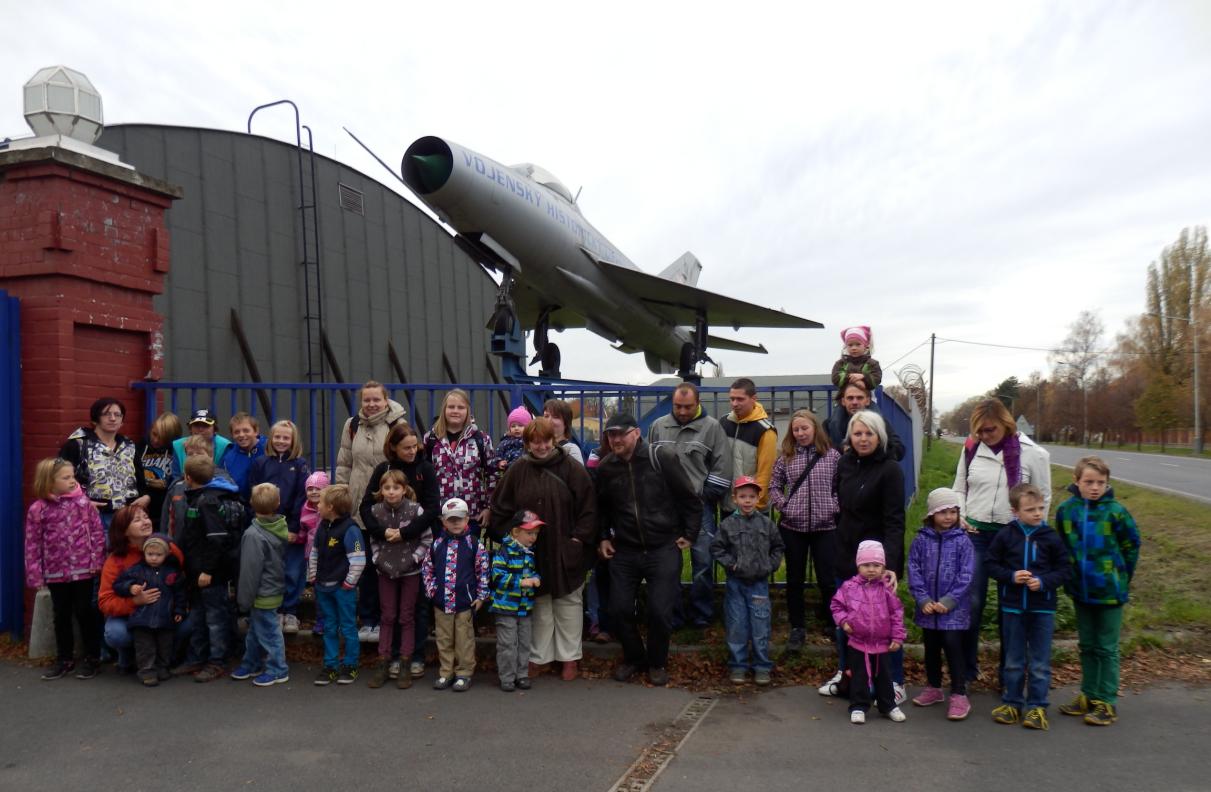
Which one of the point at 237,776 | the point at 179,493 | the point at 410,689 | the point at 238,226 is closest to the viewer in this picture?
the point at 237,776

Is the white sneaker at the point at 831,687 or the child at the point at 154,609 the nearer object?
the white sneaker at the point at 831,687

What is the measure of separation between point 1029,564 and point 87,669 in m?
5.51

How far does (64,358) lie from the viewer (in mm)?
5090

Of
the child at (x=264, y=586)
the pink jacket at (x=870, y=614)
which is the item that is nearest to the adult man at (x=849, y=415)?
the pink jacket at (x=870, y=614)

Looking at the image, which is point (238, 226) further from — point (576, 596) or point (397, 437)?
point (576, 596)

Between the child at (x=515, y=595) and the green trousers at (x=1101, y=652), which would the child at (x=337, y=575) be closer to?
the child at (x=515, y=595)

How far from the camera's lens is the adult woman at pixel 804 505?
4.71 meters

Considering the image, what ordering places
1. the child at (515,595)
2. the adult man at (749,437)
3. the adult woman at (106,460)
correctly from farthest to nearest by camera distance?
the adult man at (749,437), the adult woman at (106,460), the child at (515,595)

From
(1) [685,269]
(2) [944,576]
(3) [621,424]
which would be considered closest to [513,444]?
(3) [621,424]

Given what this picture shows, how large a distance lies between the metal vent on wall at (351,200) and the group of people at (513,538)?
794 centimetres

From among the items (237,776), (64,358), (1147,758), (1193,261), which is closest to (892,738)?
(1147,758)

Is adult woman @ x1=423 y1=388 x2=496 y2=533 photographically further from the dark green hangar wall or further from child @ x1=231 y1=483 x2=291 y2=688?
the dark green hangar wall

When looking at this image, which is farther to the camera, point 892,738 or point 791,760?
point 892,738

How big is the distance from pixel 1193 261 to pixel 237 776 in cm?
6237
